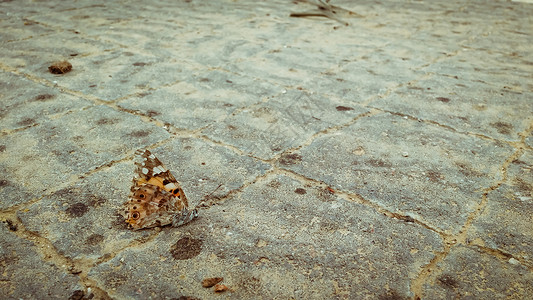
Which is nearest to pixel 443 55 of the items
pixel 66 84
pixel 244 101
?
pixel 244 101

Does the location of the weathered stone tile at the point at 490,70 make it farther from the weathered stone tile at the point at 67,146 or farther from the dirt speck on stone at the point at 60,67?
the dirt speck on stone at the point at 60,67

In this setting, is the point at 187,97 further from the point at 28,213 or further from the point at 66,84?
the point at 28,213

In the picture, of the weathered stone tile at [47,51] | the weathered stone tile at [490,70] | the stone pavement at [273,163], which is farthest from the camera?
the weathered stone tile at [47,51]

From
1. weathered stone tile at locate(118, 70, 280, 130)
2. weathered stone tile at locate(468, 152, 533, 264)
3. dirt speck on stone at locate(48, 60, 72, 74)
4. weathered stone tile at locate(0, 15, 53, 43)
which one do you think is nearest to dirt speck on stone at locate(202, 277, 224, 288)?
weathered stone tile at locate(468, 152, 533, 264)

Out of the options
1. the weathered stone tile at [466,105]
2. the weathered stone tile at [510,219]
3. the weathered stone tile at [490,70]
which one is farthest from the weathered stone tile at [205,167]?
the weathered stone tile at [490,70]

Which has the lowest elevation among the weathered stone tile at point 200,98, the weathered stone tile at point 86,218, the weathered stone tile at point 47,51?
the weathered stone tile at point 86,218

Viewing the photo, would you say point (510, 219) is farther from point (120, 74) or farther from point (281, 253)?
point (120, 74)
